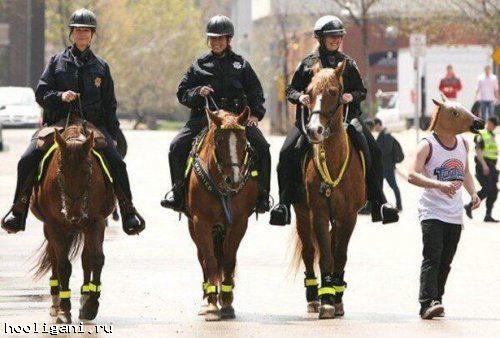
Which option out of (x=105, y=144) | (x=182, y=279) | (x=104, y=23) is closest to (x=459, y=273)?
(x=182, y=279)

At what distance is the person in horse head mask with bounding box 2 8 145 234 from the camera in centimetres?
1605

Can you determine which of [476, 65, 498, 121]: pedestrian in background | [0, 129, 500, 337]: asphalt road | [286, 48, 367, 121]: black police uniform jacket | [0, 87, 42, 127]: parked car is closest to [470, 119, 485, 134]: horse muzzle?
[286, 48, 367, 121]: black police uniform jacket

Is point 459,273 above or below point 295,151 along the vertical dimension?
below

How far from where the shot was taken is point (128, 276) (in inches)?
784

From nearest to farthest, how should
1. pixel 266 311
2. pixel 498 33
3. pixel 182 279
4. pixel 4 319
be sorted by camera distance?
pixel 4 319
pixel 266 311
pixel 182 279
pixel 498 33

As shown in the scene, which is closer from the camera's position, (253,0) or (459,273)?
(459,273)

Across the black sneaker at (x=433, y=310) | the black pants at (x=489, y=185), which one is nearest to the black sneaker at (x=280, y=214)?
the black sneaker at (x=433, y=310)

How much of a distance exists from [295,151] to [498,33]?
45288 mm

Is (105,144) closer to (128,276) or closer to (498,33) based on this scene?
(128,276)

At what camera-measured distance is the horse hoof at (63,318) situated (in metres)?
15.0

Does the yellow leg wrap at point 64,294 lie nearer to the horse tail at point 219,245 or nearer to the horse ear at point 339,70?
the horse tail at point 219,245

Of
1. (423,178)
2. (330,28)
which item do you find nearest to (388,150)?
(330,28)

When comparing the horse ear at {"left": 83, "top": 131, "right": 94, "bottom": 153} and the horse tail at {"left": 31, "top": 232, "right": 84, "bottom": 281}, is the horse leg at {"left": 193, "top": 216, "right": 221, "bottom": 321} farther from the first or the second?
the horse ear at {"left": 83, "top": 131, "right": 94, "bottom": 153}

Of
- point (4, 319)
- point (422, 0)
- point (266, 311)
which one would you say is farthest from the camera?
point (422, 0)
